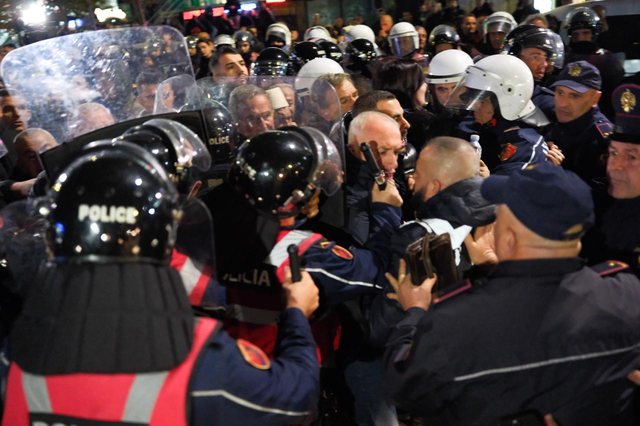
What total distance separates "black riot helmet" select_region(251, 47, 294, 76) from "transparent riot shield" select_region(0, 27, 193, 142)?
313 centimetres

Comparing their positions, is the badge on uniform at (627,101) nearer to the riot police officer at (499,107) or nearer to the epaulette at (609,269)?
the riot police officer at (499,107)

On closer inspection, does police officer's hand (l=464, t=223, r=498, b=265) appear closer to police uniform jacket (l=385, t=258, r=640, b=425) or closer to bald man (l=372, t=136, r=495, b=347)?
bald man (l=372, t=136, r=495, b=347)

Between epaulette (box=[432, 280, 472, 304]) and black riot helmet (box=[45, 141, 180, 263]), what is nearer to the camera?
black riot helmet (box=[45, 141, 180, 263])

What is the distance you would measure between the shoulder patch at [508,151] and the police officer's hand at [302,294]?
2.13 meters

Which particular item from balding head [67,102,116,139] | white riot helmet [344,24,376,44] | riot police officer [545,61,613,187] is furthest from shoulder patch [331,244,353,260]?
white riot helmet [344,24,376,44]

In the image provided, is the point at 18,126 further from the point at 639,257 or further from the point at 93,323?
the point at 639,257

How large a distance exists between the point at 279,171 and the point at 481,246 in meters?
0.92

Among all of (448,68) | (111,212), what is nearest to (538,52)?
(448,68)

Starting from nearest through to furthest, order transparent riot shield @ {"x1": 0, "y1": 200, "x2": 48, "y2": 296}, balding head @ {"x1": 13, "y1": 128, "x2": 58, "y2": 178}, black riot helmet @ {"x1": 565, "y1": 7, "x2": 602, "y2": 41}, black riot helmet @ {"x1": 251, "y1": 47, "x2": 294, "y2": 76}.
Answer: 1. transparent riot shield @ {"x1": 0, "y1": 200, "x2": 48, "y2": 296}
2. balding head @ {"x1": 13, "y1": 128, "x2": 58, "y2": 178}
3. black riot helmet @ {"x1": 565, "y1": 7, "x2": 602, "y2": 41}
4. black riot helmet @ {"x1": 251, "y1": 47, "x2": 294, "y2": 76}

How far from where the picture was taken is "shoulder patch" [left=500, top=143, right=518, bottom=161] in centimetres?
365

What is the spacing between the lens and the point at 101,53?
3.05m

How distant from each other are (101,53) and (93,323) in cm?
212

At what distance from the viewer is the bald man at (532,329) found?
65.2 inches

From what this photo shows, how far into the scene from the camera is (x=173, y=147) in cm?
236
